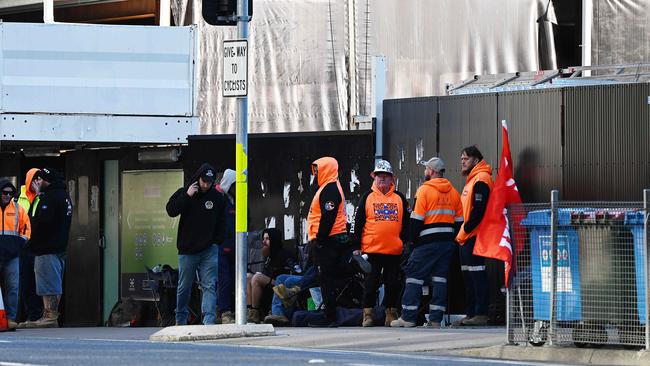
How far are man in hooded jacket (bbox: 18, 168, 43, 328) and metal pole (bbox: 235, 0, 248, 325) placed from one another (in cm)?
518

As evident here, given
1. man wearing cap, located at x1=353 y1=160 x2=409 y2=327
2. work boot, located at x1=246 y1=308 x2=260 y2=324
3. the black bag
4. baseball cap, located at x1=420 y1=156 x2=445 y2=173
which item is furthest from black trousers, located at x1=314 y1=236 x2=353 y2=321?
the black bag

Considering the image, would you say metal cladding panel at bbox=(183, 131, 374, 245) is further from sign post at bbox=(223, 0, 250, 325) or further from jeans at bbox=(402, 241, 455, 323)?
sign post at bbox=(223, 0, 250, 325)

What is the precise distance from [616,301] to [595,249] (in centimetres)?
46

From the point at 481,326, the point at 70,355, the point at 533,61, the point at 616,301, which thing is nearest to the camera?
the point at 70,355

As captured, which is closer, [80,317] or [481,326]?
[481,326]

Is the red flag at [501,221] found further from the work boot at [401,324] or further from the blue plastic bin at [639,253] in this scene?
the work boot at [401,324]

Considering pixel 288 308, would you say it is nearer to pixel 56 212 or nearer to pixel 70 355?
pixel 56 212

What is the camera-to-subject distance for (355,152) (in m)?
19.0

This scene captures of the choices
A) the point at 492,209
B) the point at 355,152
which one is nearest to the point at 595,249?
the point at 492,209

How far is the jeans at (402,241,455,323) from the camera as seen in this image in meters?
16.6

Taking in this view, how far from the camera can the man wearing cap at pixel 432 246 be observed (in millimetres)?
16594

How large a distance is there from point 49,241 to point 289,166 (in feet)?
10.2

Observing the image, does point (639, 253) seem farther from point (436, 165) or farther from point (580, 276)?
point (436, 165)

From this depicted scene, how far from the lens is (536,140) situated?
1723cm
